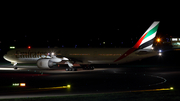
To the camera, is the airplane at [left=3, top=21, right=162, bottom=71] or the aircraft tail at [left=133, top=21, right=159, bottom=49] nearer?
the aircraft tail at [left=133, top=21, right=159, bottom=49]

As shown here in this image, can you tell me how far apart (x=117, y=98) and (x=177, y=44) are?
447ft

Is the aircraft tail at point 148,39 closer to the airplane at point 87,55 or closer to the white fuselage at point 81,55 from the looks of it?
the airplane at point 87,55

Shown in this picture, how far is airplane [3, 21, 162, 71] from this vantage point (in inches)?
1651

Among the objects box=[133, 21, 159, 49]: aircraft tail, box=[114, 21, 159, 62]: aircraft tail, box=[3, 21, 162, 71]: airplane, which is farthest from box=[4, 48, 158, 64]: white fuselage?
box=[133, 21, 159, 49]: aircraft tail

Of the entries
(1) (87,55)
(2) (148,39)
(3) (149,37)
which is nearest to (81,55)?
(1) (87,55)

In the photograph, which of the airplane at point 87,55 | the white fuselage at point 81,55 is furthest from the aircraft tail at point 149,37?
the white fuselage at point 81,55

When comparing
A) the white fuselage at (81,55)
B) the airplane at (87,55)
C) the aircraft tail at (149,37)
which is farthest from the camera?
the white fuselage at (81,55)

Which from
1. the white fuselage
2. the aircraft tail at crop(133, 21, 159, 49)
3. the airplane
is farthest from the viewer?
the white fuselage

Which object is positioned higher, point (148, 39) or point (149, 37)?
point (149, 37)

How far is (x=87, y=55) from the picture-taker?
44875 millimetres

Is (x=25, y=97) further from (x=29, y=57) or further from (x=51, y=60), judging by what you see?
(x=29, y=57)

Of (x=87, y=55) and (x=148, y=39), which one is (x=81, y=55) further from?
(x=148, y=39)

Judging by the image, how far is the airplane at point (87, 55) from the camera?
41.9 meters

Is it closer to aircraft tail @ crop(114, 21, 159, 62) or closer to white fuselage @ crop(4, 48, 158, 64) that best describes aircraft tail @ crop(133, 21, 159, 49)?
aircraft tail @ crop(114, 21, 159, 62)
